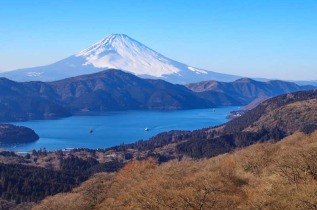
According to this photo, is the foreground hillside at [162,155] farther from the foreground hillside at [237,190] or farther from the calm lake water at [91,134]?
the calm lake water at [91,134]

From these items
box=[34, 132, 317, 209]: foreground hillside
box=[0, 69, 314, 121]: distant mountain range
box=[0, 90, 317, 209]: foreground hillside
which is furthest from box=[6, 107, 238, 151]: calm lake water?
box=[34, 132, 317, 209]: foreground hillside

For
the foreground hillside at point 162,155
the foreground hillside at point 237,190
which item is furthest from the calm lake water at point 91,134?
the foreground hillside at point 237,190

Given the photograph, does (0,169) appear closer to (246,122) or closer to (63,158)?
(63,158)

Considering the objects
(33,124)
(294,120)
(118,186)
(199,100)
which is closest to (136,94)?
(199,100)

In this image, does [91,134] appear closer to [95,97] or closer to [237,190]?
[237,190]

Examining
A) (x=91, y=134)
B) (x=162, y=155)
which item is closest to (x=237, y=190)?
(x=162, y=155)

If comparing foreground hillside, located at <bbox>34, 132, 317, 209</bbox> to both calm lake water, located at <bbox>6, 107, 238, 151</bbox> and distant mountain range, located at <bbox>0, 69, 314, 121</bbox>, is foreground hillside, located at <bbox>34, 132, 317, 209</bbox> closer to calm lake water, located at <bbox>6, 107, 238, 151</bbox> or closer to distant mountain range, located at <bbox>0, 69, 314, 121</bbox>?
calm lake water, located at <bbox>6, 107, 238, 151</bbox>

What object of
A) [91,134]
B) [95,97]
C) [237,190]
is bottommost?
[91,134]

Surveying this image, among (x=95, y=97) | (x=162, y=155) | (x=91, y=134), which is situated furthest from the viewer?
(x=95, y=97)
